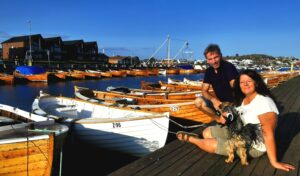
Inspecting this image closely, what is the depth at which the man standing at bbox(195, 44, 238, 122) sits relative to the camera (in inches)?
221

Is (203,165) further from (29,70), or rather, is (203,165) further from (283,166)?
(29,70)

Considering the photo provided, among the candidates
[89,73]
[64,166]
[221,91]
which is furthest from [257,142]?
[89,73]

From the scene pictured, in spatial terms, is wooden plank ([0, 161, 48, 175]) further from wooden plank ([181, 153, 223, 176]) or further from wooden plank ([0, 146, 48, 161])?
wooden plank ([181, 153, 223, 176])

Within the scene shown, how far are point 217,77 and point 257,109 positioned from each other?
68.1 inches

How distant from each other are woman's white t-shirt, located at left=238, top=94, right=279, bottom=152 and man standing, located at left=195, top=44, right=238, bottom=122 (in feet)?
2.79

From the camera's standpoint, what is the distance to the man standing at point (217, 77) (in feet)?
18.4

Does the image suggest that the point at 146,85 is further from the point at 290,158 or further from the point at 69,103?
the point at 290,158

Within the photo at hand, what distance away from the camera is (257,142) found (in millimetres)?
4711

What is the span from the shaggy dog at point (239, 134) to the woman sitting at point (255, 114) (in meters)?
0.11

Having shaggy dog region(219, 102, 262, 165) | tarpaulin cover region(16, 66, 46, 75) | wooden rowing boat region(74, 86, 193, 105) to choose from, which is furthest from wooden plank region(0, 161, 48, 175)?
tarpaulin cover region(16, 66, 46, 75)

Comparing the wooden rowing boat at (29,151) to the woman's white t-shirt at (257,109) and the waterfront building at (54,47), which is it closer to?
the woman's white t-shirt at (257,109)

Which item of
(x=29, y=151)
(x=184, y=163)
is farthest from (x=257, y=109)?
(x=29, y=151)

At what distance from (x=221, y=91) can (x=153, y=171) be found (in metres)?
2.40

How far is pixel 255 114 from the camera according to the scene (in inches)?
177
